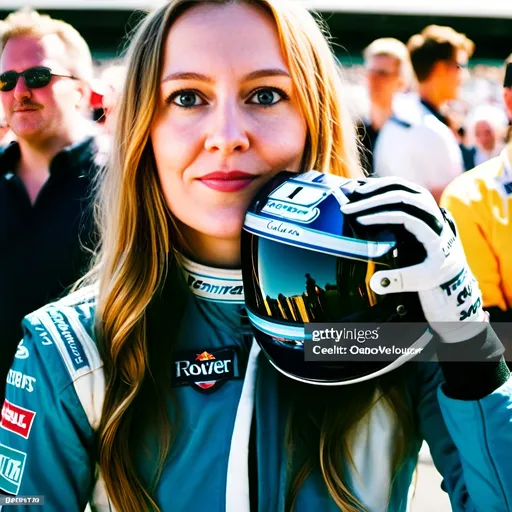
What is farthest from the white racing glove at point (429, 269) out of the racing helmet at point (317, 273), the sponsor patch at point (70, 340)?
the sponsor patch at point (70, 340)

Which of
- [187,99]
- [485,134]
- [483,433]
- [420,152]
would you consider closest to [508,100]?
[420,152]

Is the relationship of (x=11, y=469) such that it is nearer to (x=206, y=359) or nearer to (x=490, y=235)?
(x=206, y=359)

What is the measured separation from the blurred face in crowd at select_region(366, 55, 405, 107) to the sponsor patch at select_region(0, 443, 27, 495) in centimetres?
457

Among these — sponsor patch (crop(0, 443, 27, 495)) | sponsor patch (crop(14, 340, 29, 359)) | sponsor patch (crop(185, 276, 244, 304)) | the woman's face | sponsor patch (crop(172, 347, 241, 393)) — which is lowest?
sponsor patch (crop(0, 443, 27, 495))

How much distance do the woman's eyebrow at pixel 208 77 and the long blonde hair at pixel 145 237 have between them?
30mm

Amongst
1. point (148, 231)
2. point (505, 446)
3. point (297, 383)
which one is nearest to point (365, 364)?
point (297, 383)

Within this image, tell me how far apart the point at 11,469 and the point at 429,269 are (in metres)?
0.80

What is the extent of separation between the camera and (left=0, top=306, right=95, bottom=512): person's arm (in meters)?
1.36

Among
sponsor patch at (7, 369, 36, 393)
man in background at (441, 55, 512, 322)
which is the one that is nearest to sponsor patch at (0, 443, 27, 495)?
sponsor patch at (7, 369, 36, 393)

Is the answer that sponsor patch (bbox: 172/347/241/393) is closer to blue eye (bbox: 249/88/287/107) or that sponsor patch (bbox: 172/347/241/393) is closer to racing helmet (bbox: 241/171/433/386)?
racing helmet (bbox: 241/171/433/386)

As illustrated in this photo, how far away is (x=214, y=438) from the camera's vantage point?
4.54 ft

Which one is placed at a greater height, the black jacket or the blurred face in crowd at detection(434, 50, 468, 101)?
the blurred face in crowd at detection(434, 50, 468, 101)

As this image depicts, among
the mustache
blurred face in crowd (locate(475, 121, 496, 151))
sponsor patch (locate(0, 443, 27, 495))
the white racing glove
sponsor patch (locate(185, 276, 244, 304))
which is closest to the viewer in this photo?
the white racing glove

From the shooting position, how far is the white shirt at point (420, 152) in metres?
3.87
